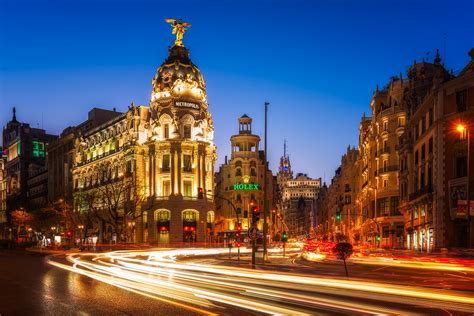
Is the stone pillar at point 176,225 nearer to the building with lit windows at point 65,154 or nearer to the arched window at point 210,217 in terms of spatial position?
the arched window at point 210,217

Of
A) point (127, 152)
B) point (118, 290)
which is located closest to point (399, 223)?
point (127, 152)

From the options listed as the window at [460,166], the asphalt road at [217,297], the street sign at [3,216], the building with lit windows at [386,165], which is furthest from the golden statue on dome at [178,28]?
the street sign at [3,216]

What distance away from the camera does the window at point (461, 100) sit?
43.6 metres

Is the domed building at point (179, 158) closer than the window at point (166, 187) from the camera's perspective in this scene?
Yes

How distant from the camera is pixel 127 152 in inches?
3762

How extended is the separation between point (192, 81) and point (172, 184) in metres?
17.5

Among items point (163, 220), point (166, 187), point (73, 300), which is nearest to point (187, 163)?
point (166, 187)

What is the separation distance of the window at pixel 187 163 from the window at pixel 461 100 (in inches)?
2098

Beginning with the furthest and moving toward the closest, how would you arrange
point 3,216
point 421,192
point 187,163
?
1. point 3,216
2. point 187,163
3. point 421,192

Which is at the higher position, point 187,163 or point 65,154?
point 65,154

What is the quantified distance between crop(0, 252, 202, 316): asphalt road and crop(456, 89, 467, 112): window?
3309cm

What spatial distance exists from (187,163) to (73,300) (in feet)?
248

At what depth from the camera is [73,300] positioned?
16.0 metres

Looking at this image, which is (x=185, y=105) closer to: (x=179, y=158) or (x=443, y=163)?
(x=179, y=158)
